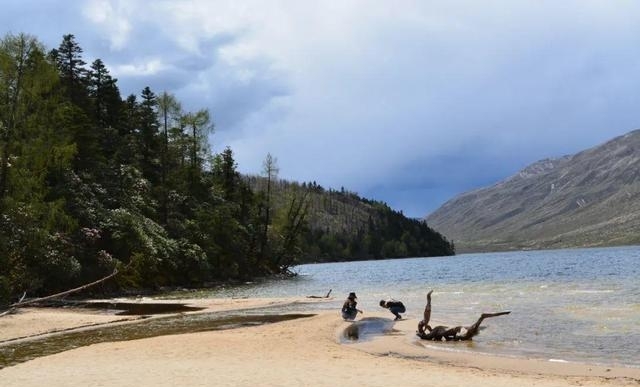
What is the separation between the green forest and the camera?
131ft

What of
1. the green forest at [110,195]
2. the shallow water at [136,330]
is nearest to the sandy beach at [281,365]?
the shallow water at [136,330]

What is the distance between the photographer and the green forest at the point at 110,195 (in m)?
39.9

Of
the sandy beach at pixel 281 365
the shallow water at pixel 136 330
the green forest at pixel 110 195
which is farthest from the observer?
the green forest at pixel 110 195

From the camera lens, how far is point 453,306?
39.1 metres

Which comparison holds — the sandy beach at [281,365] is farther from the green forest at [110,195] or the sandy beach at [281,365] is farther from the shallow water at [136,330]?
the green forest at [110,195]

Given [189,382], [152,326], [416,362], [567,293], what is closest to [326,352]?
[416,362]

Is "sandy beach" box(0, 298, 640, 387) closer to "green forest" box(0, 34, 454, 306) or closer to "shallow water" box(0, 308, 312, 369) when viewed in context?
"shallow water" box(0, 308, 312, 369)

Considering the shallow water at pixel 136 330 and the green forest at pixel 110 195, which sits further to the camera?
the green forest at pixel 110 195

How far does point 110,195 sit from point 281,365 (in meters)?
49.1

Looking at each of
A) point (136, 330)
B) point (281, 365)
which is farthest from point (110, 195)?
point (281, 365)

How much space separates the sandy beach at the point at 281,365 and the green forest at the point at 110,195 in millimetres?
6511

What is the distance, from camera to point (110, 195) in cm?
6131

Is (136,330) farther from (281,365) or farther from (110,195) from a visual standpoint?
(110,195)

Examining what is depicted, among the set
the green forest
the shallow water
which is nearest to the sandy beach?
the shallow water
